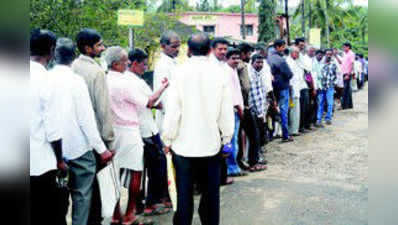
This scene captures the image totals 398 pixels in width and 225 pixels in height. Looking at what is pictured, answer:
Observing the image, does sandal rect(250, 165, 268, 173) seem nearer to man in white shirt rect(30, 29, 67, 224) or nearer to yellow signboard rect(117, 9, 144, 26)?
yellow signboard rect(117, 9, 144, 26)

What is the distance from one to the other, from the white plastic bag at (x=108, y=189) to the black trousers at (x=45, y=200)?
0.74 m

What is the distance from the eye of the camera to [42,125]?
308 centimetres

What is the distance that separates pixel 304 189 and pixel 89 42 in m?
3.75

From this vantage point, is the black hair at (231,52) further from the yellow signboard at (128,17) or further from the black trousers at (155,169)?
the black trousers at (155,169)

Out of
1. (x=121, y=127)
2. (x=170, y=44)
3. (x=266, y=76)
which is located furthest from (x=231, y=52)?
(x=121, y=127)

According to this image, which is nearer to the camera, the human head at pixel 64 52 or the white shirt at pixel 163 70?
the human head at pixel 64 52

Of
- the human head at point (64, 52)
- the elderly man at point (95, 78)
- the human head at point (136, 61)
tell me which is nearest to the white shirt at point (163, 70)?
the human head at point (136, 61)

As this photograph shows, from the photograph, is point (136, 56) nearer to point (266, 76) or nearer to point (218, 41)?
point (218, 41)

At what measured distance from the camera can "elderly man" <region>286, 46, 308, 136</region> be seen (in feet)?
30.4

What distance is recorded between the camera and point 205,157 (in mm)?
3691

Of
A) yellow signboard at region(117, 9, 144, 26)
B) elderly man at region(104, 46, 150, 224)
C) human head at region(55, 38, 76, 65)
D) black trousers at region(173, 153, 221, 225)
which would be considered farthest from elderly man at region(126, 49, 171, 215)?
yellow signboard at region(117, 9, 144, 26)

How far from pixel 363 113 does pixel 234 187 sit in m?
9.28

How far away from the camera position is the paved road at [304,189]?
4.80 metres

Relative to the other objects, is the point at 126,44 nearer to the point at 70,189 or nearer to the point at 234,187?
the point at 234,187
